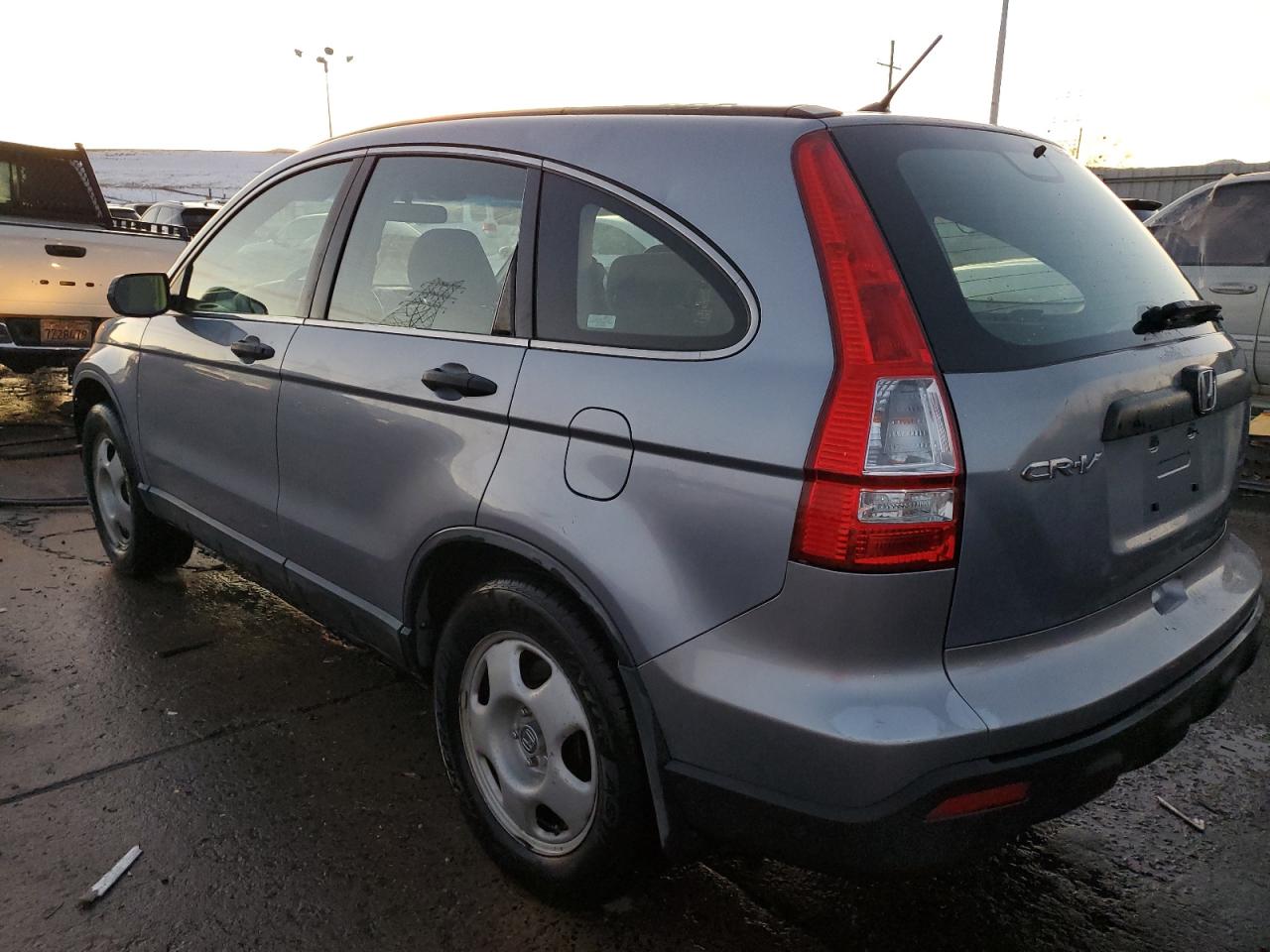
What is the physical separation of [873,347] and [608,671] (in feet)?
2.75

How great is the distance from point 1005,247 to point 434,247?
1.48 m

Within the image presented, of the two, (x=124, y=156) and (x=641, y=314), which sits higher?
(x=124, y=156)

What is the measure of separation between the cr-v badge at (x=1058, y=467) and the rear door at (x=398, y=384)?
110 cm

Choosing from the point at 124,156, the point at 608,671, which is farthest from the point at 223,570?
the point at 124,156

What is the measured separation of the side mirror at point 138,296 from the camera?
3.59 meters

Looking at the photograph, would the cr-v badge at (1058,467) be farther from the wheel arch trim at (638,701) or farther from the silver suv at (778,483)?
the wheel arch trim at (638,701)

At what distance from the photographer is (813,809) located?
5.73 ft

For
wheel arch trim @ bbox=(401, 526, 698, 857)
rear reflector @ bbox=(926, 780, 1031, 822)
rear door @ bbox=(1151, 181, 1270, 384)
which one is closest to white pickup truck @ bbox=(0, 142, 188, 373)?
wheel arch trim @ bbox=(401, 526, 698, 857)

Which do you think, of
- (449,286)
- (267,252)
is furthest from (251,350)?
(449,286)

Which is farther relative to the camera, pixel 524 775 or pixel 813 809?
pixel 524 775

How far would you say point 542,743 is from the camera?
2287 mm

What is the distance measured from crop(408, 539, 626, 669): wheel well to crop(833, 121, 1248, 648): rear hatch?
0.76 meters

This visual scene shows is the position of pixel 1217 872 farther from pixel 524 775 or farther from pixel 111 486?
pixel 111 486

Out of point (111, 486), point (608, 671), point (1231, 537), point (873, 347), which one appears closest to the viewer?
point (873, 347)
